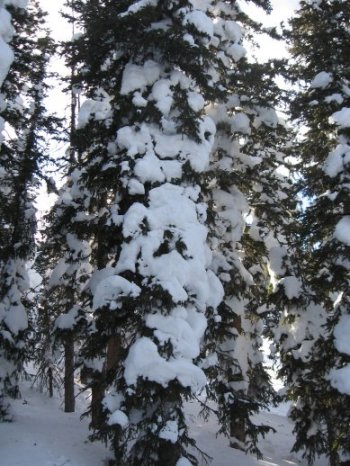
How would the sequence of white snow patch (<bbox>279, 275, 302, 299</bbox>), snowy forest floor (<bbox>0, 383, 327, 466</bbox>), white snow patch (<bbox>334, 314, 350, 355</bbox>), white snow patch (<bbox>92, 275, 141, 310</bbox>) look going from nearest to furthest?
1. white snow patch (<bbox>92, 275, 141, 310</bbox>)
2. snowy forest floor (<bbox>0, 383, 327, 466</bbox>)
3. white snow patch (<bbox>334, 314, 350, 355</bbox>)
4. white snow patch (<bbox>279, 275, 302, 299</bbox>)

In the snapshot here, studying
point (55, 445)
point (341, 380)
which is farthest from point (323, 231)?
point (55, 445)

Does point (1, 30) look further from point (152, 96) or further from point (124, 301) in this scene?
point (124, 301)

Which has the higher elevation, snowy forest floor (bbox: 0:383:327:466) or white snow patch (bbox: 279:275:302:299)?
white snow patch (bbox: 279:275:302:299)

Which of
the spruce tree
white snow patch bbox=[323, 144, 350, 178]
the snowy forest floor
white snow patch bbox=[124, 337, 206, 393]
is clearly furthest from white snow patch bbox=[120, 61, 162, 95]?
the snowy forest floor

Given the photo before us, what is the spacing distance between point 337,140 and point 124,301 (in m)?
7.01

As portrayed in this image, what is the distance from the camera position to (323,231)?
1170 cm

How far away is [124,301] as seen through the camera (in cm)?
806

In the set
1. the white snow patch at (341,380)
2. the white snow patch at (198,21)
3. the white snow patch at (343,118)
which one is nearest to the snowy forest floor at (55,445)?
the white snow patch at (341,380)

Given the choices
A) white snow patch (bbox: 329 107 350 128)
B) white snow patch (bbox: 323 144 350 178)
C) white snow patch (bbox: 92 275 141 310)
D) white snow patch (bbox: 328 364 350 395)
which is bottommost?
white snow patch (bbox: 328 364 350 395)

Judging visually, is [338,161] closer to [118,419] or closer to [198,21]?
[198,21]

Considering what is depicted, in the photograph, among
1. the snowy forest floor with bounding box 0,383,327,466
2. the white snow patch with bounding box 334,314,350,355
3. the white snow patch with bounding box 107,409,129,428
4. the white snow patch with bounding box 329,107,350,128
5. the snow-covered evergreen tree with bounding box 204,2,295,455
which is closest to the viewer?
the white snow patch with bounding box 107,409,129,428

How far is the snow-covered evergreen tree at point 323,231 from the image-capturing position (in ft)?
33.4

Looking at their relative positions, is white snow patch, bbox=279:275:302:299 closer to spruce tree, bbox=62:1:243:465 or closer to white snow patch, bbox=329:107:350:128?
spruce tree, bbox=62:1:243:465

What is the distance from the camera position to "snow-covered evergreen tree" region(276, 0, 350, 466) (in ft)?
33.4
